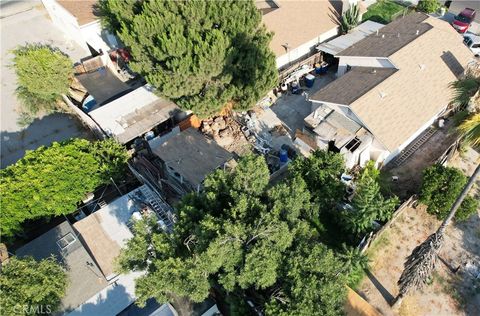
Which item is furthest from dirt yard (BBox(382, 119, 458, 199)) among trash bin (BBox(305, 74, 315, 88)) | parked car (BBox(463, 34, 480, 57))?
trash bin (BBox(305, 74, 315, 88))

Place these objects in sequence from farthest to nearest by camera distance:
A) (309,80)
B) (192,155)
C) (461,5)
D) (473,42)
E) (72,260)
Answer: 1. (461,5)
2. (473,42)
3. (309,80)
4. (192,155)
5. (72,260)

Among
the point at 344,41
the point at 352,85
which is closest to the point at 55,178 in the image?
the point at 352,85

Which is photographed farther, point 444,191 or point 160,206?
point 160,206

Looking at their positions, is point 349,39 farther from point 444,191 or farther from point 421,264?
point 421,264

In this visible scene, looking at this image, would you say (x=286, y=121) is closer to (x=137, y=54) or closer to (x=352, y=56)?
(x=352, y=56)

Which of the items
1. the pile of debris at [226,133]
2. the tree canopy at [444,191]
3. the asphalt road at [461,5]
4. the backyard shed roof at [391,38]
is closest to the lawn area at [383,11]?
the asphalt road at [461,5]

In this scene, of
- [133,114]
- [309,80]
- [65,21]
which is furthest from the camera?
[65,21]
